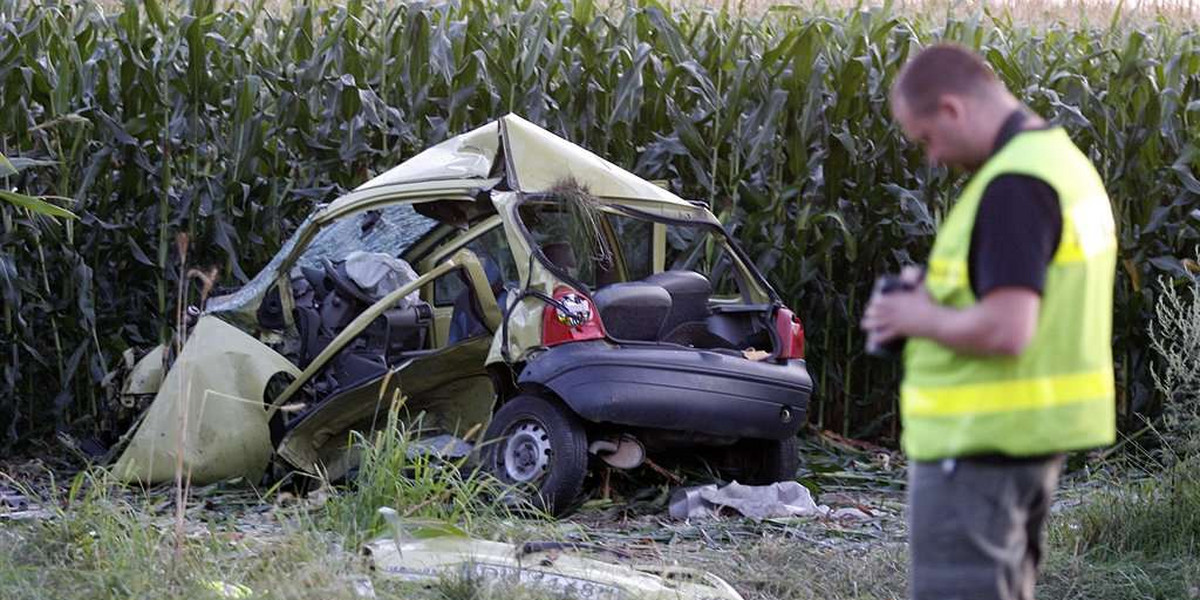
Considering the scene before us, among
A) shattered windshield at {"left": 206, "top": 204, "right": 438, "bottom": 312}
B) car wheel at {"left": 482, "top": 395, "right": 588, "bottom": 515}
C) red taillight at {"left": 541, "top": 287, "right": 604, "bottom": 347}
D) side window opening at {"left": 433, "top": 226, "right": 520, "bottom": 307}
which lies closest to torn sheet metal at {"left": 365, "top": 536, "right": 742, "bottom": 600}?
car wheel at {"left": 482, "top": 395, "right": 588, "bottom": 515}

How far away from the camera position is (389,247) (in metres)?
9.32

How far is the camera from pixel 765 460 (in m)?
8.73

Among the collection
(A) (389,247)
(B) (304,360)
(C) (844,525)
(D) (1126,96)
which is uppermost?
(D) (1126,96)

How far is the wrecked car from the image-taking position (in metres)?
7.80

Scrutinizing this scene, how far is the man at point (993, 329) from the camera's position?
3432 millimetres

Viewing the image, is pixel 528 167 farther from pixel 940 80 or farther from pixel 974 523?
pixel 974 523

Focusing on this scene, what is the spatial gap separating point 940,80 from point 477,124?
7.84 m

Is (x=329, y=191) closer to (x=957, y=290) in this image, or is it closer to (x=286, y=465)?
(x=286, y=465)

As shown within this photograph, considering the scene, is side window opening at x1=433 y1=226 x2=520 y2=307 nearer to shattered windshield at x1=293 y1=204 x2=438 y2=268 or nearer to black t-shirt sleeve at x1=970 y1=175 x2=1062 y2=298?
shattered windshield at x1=293 y1=204 x2=438 y2=268

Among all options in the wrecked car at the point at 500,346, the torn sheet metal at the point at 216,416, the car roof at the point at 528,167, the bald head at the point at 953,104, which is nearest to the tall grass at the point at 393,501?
the wrecked car at the point at 500,346

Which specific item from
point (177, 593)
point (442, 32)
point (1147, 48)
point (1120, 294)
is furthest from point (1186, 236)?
point (177, 593)

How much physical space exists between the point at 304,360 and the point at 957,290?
5703 millimetres

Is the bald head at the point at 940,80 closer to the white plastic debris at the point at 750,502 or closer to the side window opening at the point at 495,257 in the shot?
the white plastic debris at the point at 750,502

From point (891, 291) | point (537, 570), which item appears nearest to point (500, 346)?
point (537, 570)
